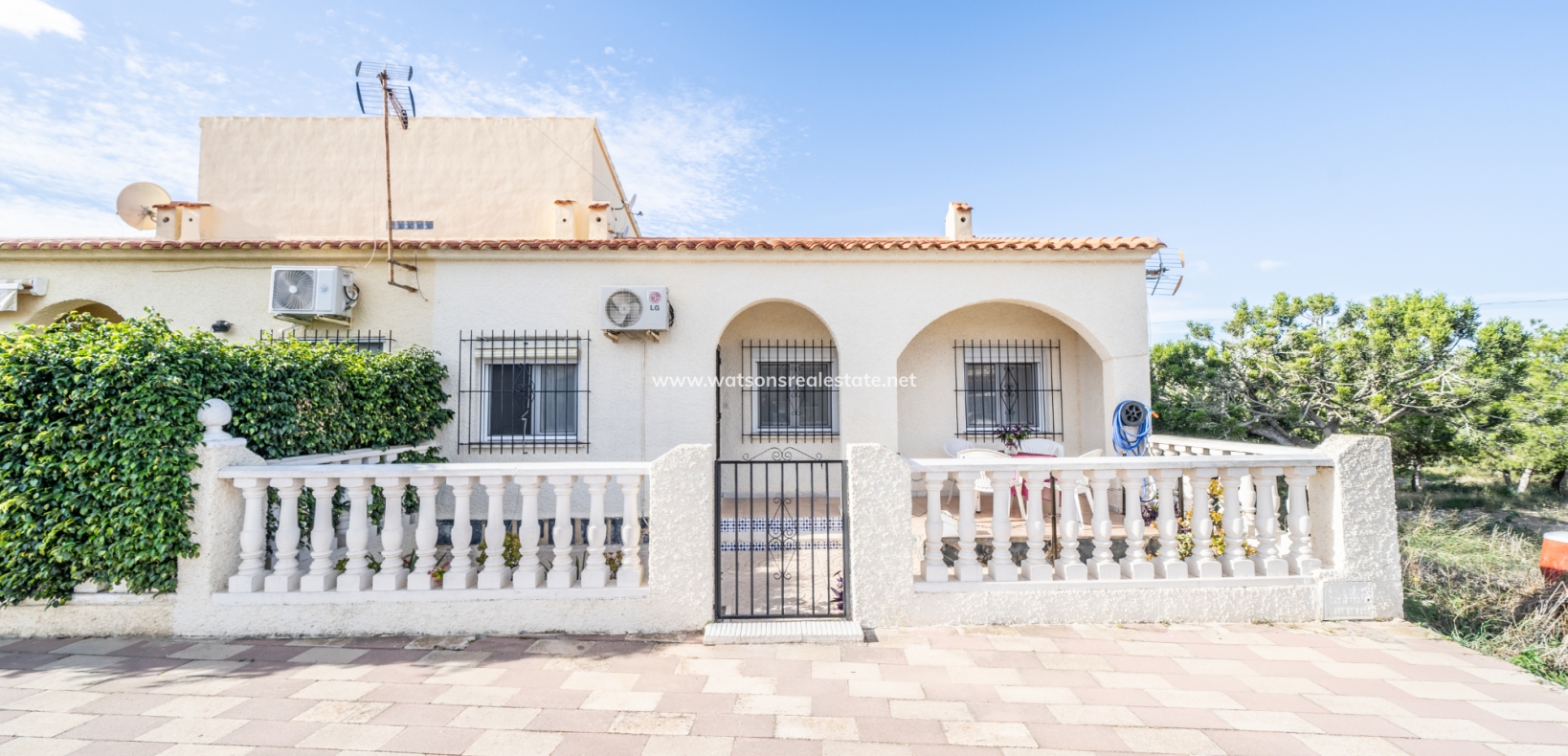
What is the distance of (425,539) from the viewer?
361 cm

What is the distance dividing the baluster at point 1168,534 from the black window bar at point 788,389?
15.8ft

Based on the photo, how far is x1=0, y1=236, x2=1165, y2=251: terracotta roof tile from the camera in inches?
279

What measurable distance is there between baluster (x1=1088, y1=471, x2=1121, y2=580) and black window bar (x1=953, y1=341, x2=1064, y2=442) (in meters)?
4.64

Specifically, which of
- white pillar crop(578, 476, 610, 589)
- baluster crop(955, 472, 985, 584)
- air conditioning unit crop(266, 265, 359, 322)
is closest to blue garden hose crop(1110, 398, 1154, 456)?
baluster crop(955, 472, 985, 584)

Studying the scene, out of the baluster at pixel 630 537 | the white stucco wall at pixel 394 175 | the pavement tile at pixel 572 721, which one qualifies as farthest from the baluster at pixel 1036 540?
the white stucco wall at pixel 394 175

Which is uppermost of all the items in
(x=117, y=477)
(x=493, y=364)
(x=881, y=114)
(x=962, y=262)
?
(x=881, y=114)

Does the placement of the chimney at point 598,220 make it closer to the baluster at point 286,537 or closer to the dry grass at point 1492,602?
the baluster at point 286,537

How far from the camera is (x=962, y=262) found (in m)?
7.35

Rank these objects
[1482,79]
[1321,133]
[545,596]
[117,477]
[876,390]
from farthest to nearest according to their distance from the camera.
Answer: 1. [1321,133]
2. [876,390]
3. [1482,79]
4. [545,596]
5. [117,477]

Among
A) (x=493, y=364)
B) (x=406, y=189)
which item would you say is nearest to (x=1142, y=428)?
(x=493, y=364)

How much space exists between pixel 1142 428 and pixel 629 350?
613 centimetres

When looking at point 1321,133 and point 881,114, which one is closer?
point 1321,133

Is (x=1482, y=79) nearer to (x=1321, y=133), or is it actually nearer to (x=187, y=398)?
(x=1321, y=133)

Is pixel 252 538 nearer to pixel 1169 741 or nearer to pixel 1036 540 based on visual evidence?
pixel 1036 540
